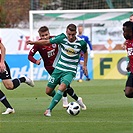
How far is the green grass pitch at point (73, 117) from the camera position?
1079cm

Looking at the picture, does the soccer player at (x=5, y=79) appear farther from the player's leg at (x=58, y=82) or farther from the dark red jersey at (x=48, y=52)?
the dark red jersey at (x=48, y=52)

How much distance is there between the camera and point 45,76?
2752cm

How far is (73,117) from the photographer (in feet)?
41.3

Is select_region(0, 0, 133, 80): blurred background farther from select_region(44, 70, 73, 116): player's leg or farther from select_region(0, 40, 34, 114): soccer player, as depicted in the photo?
select_region(44, 70, 73, 116): player's leg

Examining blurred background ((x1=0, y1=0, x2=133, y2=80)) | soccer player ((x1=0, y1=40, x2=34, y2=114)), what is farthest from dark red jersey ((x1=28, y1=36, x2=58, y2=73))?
blurred background ((x1=0, y1=0, x2=133, y2=80))

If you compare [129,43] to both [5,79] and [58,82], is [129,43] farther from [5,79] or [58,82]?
[5,79]

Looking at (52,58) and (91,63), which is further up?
(52,58)

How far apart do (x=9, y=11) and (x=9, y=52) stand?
26.3ft

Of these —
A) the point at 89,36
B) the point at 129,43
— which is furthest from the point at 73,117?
the point at 89,36

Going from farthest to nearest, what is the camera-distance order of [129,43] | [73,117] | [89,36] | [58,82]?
[89,36]
[58,82]
[73,117]
[129,43]

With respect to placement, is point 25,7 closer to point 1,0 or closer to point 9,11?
point 9,11

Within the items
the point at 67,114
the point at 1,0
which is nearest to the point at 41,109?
the point at 67,114

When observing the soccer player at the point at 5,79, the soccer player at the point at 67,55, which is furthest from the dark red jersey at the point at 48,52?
the soccer player at the point at 67,55

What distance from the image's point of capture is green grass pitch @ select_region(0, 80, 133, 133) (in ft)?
35.4
